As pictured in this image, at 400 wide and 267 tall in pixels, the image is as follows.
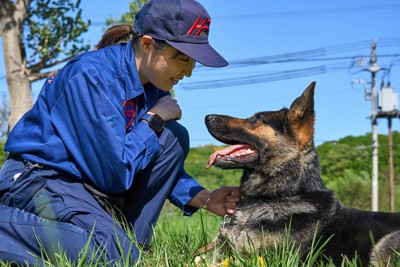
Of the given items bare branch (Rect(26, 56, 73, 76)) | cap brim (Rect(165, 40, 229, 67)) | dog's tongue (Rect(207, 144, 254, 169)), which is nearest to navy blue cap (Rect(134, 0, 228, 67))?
cap brim (Rect(165, 40, 229, 67))

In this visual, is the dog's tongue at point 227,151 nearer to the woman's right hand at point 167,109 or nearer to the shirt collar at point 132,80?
the woman's right hand at point 167,109

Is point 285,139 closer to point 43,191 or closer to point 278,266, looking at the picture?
point 278,266

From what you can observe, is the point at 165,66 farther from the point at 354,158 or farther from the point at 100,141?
the point at 354,158

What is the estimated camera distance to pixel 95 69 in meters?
3.54

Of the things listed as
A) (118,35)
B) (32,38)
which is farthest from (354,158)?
(118,35)

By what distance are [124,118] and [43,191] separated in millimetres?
666

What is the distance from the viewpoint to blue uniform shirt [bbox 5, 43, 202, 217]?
134 inches

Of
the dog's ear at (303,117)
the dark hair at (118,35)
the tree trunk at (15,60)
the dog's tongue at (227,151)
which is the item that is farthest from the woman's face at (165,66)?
the tree trunk at (15,60)

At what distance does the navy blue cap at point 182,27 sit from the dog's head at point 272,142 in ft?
2.00

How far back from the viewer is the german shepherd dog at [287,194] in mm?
3736

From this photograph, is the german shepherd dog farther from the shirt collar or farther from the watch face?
the shirt collar

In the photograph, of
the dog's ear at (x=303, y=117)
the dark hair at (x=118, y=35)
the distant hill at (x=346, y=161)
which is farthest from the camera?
the distant hill at (x=346, y=161)

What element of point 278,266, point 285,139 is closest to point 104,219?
point 278,266

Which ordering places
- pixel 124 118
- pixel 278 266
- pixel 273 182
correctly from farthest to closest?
1. pixel 273 182
2. pixel 124 118
3. pixel 278 266
